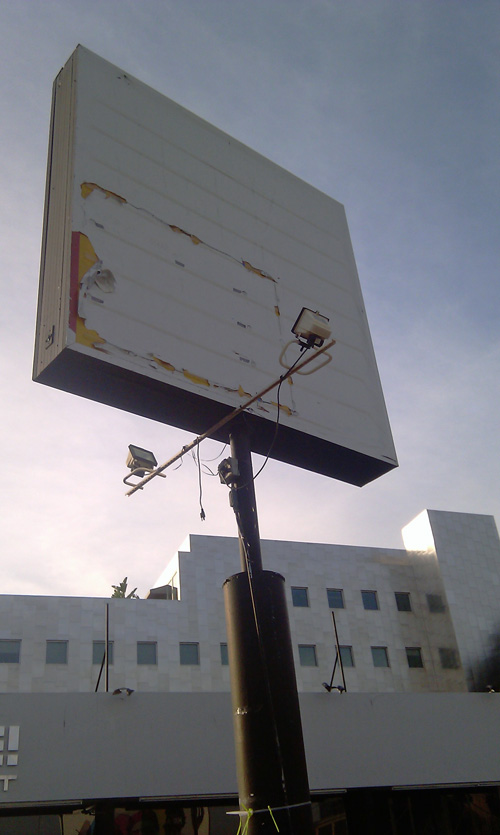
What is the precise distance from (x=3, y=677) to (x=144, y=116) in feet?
63.9

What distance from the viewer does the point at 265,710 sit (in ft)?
17.0

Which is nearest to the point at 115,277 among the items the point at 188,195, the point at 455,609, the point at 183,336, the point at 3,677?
the point at 183,336

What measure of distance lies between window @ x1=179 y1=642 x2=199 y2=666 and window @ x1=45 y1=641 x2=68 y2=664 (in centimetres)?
393

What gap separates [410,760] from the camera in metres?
10.6

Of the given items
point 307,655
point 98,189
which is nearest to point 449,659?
point 307,655

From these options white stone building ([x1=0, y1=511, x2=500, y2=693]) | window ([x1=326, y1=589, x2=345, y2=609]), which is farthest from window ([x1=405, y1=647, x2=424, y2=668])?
window ([x1=326, y1=589, x2=345, y2=609])

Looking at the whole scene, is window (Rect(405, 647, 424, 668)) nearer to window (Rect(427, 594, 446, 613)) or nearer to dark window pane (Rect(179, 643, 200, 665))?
window (Rect(427, 594, 446, 613))

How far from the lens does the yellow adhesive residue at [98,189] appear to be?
7.05m

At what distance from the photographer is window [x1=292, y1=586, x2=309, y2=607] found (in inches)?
1038

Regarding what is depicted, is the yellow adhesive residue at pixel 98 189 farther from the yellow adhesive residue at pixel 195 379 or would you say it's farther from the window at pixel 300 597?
the window at pixel 300 597

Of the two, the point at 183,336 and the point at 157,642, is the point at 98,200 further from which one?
the point at 157,642

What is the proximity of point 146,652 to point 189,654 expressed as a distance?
1547mm

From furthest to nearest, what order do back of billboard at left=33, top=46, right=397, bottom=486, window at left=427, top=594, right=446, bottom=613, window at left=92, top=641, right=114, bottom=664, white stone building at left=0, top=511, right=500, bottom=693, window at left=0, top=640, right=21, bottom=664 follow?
window at left=427, top=594, right=446, bottom=613 → window at left=92, top=641, right=114, bottom=664 → white stone building at left=0, top=511, right=500, bottom=693 → window at left=0, top=640, right=21, bottom=664 → back of billboard at left=33, top=46, right=397, bottom=486

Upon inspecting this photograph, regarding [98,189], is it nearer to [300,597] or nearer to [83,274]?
[83,274]
